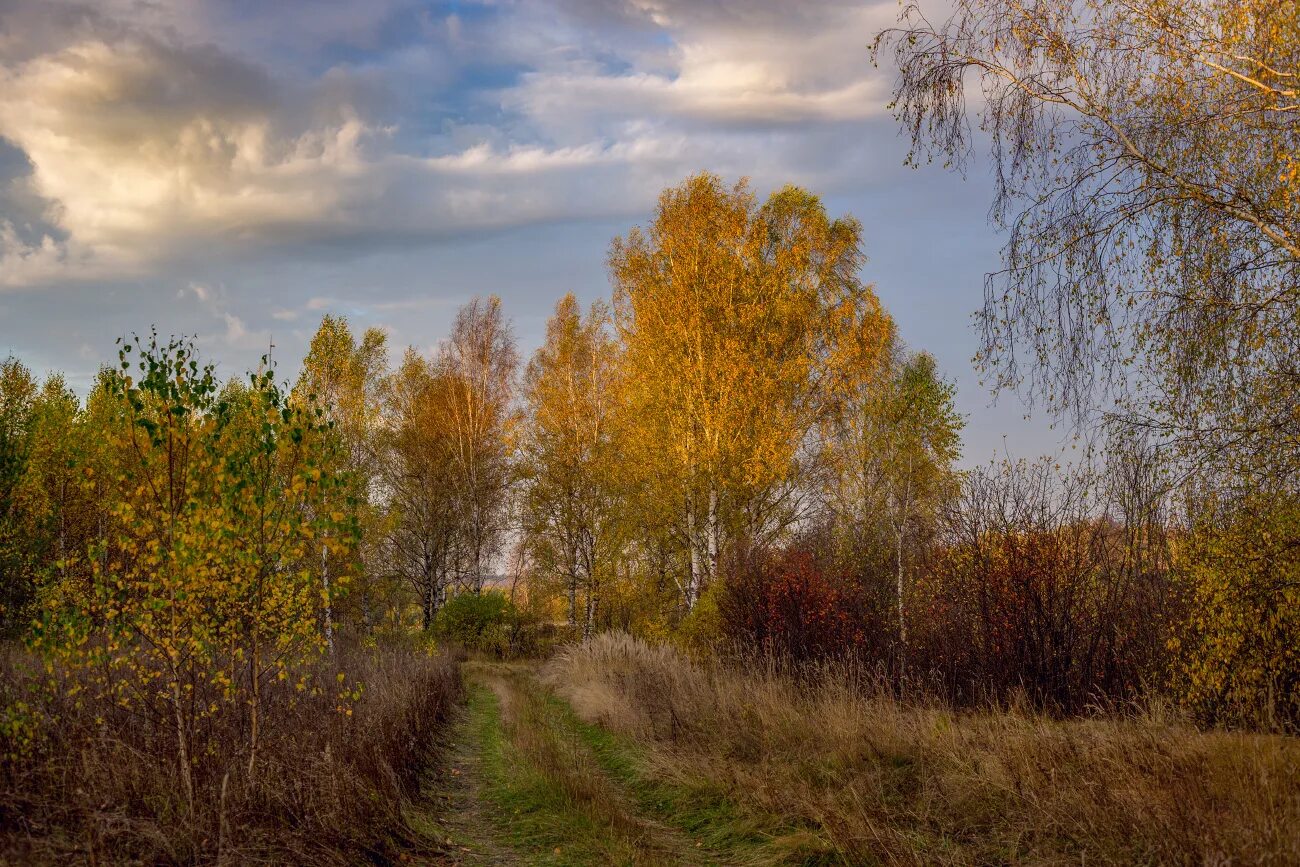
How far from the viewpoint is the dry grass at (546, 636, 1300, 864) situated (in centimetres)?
446

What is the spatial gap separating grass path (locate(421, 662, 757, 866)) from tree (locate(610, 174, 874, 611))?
262 inches

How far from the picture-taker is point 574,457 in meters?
25.8

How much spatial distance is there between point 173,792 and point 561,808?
12.2 feet

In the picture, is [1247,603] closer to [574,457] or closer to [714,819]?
[714,819]

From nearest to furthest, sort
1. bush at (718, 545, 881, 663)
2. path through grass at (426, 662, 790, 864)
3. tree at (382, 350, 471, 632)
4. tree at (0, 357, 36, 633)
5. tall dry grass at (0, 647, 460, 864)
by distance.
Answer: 1. tall dry grass at (0, 647, 460, 864)
2. path through grass at (426, 662, 790, 864)
3. bush at (718, 545, 881, 663)
4. tree at (0, 357, 36, 633)
5. tree at (382, 350, 471, 632)

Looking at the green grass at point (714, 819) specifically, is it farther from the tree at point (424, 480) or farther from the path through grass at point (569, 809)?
the tree at point (424, 480)

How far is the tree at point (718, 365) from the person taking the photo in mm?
17938

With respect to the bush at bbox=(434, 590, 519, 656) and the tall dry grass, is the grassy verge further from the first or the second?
the bush at bbox=(434, 590, 519, 656)

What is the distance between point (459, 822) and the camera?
7.82 meters

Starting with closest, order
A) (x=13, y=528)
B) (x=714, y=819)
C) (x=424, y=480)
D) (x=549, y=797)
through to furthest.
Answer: (x=714, y=819) < (x=549, y=797) < (x=13, y=528) < (x=424, y=480)

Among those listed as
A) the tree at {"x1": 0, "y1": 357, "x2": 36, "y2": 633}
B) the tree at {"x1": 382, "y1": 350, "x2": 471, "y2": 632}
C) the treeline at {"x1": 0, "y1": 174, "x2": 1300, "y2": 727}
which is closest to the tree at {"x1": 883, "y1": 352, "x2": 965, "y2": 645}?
the treeline at {"x1": 0, "y1": 174, "x2": 1300, "y2": 727}

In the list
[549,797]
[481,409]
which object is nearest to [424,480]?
[481,409]

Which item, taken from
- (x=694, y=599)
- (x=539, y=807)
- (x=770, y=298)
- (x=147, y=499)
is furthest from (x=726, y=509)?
(x=147, y=499)

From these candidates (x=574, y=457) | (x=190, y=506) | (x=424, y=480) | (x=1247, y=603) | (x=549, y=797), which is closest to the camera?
(x=190, y=506)
